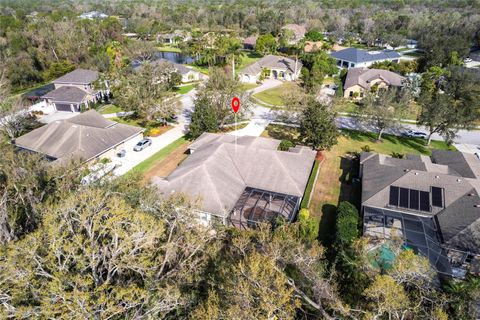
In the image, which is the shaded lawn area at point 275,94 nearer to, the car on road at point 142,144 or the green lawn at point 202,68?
the green lawn at point 202,68

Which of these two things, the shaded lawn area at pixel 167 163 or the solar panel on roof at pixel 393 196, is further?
the shaded lawn area at pixel 167 163

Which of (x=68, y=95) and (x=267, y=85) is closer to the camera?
(x=68, y=95)

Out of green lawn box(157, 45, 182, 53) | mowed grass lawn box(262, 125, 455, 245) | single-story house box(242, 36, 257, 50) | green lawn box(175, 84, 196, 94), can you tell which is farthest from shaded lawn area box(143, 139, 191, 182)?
green lawn box(157, 45, 182, 53)

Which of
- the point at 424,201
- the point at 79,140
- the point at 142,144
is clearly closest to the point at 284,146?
the point at 424,201

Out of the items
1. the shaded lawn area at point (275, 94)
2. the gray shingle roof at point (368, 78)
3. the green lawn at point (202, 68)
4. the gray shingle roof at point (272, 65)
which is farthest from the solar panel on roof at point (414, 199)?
the green lawn at point (202, 68)

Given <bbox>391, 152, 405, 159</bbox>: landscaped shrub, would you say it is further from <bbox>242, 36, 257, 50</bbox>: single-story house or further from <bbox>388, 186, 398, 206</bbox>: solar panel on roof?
<bbox>242, 36, 257, 50</bbox>: single-story house

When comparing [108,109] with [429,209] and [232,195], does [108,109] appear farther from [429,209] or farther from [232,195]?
[429,209]
